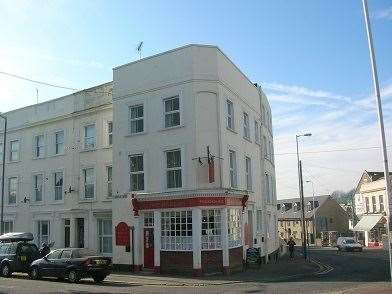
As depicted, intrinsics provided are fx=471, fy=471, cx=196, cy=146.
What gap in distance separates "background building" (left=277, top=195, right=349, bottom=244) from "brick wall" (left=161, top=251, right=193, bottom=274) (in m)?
58.6

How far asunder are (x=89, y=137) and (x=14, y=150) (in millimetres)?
8387

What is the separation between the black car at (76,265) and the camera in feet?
68.1

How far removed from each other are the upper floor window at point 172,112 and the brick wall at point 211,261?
22.7ft

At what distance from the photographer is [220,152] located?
2433 centimetres

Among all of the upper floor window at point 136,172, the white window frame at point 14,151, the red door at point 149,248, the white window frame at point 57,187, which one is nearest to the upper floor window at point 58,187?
the white window frame at point 57,187

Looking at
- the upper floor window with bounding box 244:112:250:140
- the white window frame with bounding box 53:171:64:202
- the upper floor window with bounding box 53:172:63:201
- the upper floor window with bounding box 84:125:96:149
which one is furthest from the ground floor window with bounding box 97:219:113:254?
the upper floor window with bounding box 244:112:250:140

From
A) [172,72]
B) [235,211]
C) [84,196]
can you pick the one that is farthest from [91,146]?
[235,211]

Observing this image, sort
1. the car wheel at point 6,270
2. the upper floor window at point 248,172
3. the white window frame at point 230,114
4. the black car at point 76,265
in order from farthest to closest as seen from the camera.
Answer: the upper floor window at point 248,172
the white window frame at point 230,114
the car wheel at point 6,270
the black car at point 76,265

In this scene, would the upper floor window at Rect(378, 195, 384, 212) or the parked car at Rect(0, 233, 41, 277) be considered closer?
the parked car at Rect(0, 233, 41, 277)

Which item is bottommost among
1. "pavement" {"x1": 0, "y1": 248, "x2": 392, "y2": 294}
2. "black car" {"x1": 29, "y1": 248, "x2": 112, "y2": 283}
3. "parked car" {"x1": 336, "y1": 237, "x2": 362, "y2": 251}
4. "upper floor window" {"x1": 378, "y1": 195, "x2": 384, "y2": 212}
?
"parked car" {"x1": 336, "y1": 237, "x2": 362, "y2": 251}

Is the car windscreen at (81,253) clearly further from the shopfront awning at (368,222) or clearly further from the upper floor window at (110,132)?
the shopfront awning at (368,222)

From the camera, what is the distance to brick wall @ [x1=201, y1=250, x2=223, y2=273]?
898 inches

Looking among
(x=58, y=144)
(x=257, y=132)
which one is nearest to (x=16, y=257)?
(x=58, y=144)

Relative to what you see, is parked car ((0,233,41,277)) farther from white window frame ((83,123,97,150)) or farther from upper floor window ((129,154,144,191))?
white window frame ((83,123,97,150))
